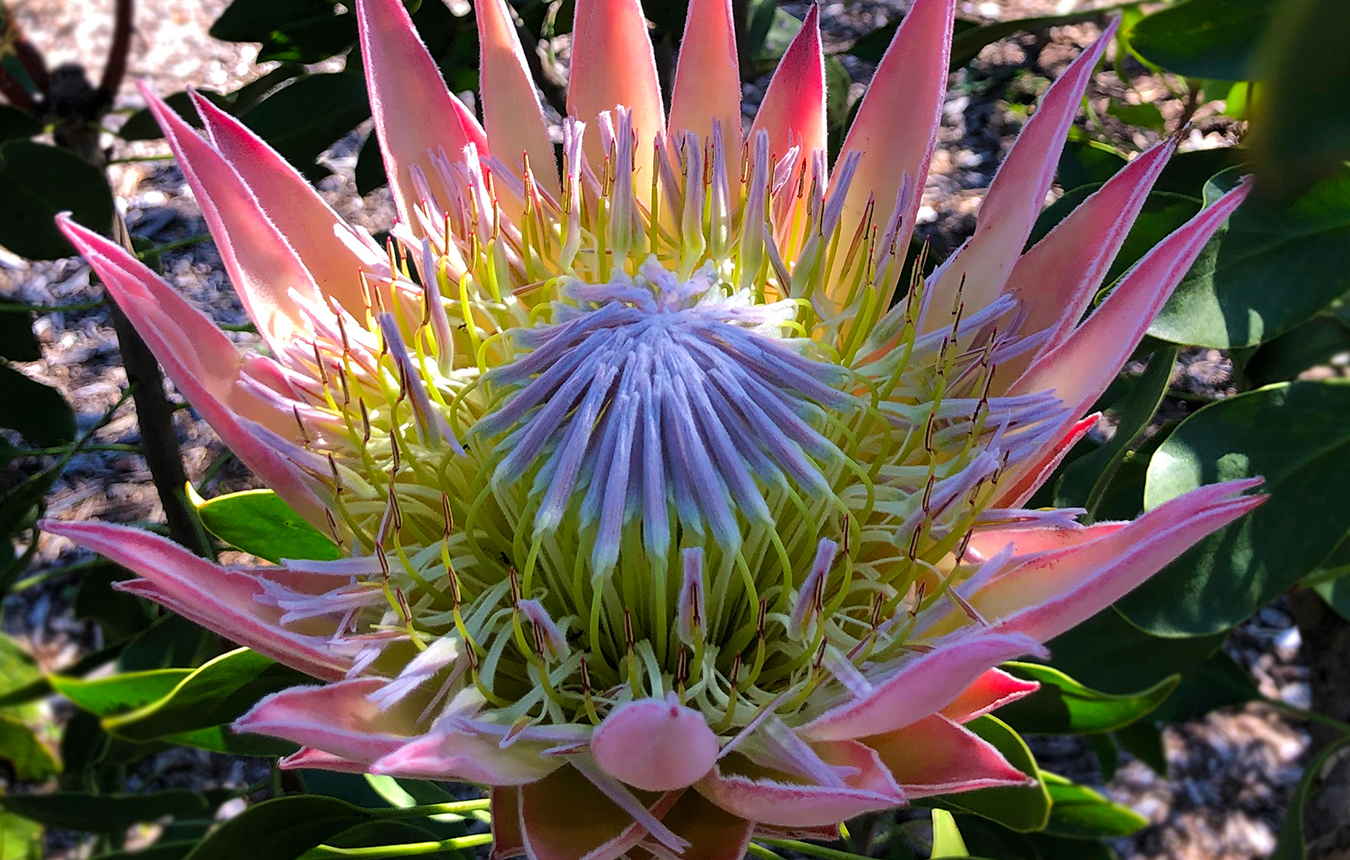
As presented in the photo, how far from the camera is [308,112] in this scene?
1.22 meters

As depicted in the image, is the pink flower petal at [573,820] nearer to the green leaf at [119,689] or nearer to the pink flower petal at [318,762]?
the pink flower petal at [318,762]

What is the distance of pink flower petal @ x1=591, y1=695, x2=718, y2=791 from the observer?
23.8 inches

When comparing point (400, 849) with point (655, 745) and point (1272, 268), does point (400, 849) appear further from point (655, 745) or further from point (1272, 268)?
point (1272, 268)

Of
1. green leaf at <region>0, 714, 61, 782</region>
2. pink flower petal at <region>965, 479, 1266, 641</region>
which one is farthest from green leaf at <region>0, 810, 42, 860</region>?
pink flower petal at <region>965, 479, 1266, 641</region>

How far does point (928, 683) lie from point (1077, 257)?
44 centimetres

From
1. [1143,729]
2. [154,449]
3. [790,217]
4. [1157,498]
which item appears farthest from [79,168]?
[1143,729]

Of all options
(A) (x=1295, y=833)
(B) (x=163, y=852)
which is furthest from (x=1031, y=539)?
(B) (x=163, y=852)

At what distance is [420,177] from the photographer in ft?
3.28

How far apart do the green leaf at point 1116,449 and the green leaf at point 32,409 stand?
1.28 m

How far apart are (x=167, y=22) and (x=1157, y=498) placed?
3741 mm

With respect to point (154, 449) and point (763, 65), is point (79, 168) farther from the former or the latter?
point (763, 65)

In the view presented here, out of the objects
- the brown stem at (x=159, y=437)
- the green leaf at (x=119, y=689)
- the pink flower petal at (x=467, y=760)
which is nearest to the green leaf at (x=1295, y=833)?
the pink flower petal at (x=467, y=760)

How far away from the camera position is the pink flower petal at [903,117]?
3.07 feet

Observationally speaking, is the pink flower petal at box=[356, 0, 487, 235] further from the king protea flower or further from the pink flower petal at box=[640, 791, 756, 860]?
the pink flower petal at box=[640, 791, 756, 860]
